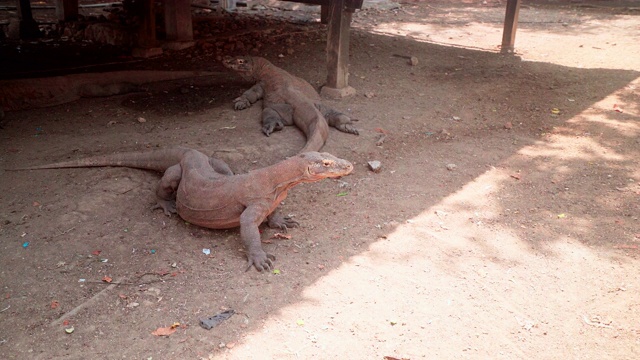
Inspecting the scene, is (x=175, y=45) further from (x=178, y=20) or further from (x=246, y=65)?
(x=246, y=65)

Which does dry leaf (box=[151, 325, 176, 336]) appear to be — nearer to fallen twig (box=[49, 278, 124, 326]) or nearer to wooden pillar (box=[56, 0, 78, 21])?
fallen twig (box=[49, 278, 124, 326])

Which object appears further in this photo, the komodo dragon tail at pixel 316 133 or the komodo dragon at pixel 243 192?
the komodo dragon tail at pixel 316 133

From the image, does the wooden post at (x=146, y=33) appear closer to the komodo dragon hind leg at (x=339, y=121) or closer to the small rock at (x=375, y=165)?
the komodo dragon hind leg at (x=339, y=121)

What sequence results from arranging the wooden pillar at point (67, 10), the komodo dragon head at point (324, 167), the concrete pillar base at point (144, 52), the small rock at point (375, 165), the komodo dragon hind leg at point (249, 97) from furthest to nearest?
the wooden pillar at point (67, 10)
the concrete pillar base at point (144, 52)
the komodo dragon hind leg at point (249, 97)
the small rock at point (375, 165)
the komodo dragon head at point (324, 167)

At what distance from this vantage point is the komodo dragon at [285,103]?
566 cm

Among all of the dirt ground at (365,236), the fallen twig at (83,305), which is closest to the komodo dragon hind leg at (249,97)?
the dirt ground at (365,236)

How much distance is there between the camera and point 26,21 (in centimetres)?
970

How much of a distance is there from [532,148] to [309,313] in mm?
3504

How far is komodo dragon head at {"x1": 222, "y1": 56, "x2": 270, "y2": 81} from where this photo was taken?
7.08 meters

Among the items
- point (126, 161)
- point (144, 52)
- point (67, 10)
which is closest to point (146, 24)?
point (144, 52)

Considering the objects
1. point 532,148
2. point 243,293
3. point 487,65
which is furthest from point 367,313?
point 487,65

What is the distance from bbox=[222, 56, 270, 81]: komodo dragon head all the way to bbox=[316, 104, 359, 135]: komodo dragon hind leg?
1.45 m

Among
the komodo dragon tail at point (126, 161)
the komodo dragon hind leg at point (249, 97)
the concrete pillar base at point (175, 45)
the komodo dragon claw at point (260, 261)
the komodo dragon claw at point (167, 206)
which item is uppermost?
the concrete pillar base at point (175, 45)

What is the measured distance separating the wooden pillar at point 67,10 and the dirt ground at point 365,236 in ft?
14.7
